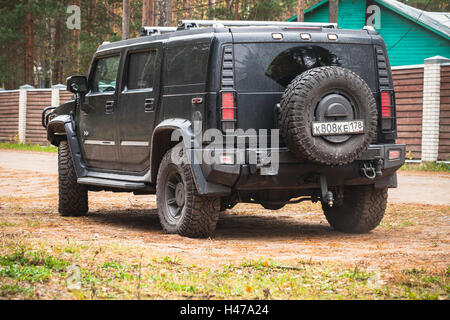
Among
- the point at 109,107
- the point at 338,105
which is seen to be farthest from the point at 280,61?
the point at 109,107

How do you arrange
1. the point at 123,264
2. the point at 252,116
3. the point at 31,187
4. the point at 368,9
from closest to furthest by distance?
the point at 123,264, the point at 252,116, the point at 31,187, the point at 368,9

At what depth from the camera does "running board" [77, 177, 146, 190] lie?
8.36m

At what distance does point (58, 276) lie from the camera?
16.2 feet

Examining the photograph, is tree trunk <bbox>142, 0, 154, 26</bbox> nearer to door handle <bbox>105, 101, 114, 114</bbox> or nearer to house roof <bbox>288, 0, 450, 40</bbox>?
house roof <bbox>288, 0, 450, 40</bbox>

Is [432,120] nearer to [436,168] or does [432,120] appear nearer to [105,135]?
[436,168]

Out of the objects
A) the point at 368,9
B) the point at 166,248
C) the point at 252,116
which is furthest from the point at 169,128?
the point at 368,9

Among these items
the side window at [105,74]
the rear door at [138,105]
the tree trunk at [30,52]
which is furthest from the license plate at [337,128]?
the tree trunk at [30,52]

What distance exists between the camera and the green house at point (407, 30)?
27.8 m

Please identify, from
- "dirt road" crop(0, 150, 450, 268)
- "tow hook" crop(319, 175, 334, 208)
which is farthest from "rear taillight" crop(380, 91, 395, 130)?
"dirt road" crop(0, 150, 450, 268)

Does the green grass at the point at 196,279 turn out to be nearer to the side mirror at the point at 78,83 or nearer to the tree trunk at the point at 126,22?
the side mirror at the point at 78,83

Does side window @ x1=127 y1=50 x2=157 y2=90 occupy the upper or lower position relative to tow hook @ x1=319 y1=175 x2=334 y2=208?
upper

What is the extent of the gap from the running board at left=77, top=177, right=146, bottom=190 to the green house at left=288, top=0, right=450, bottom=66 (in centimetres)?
1974

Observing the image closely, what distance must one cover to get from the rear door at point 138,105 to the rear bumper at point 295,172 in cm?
136

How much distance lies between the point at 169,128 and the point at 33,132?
79.1ft
